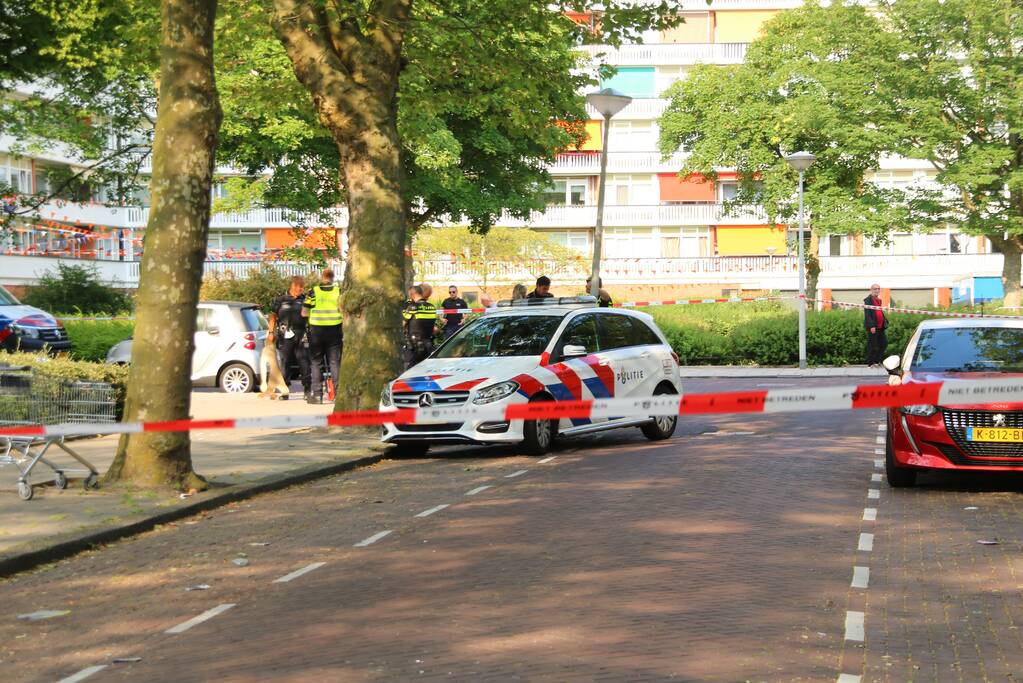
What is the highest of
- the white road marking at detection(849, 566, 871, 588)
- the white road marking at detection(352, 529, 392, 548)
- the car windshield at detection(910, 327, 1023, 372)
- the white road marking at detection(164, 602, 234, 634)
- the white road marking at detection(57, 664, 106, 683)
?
the car windshield at detection(910, 327, 1023, 372)

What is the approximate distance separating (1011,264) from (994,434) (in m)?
43.3

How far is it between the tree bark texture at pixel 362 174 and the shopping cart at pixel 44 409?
5304 millimetres

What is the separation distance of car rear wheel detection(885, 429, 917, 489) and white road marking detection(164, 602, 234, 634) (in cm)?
657

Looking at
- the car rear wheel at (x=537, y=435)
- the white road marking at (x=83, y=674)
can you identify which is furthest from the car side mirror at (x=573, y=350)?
the white road marking at (x=83, y=674)

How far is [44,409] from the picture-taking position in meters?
12.6

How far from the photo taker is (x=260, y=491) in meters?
13.3

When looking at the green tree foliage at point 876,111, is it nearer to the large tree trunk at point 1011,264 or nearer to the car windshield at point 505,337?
the large tree trunk at point 1011,264

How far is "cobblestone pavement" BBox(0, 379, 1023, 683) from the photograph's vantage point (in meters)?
6.70

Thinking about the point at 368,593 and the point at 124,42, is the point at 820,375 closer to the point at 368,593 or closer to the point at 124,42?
the point at 124,42

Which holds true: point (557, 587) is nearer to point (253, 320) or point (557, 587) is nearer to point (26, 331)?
point (253, 320)

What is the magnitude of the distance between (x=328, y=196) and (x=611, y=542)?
117 ft

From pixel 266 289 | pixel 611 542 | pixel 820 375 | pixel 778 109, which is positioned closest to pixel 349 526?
pixel 611 542

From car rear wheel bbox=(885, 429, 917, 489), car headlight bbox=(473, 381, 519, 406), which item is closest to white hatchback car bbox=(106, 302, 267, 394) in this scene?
car headlight bbox=(473, 381, 519, 406)

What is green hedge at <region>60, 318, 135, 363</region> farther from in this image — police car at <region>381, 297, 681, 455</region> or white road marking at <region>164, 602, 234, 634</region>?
white road marking at <region>164, 602, 234, 634</region>
